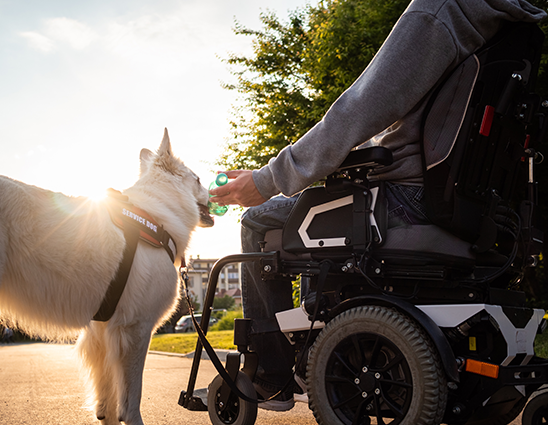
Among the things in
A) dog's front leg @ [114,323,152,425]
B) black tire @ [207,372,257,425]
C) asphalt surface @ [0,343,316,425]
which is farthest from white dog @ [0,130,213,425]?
black tire @ [207,372,257,425]

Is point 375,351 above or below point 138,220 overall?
below

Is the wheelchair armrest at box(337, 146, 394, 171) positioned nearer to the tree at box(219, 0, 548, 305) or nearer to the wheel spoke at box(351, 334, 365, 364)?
the wheel spoke at box(351, 334, 365, 364)

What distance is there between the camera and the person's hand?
2.19 m

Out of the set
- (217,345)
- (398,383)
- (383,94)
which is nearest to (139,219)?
(383,94)

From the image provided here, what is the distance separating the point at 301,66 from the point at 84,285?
1246 cm

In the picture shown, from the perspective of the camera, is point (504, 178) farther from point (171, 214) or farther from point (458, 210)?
point (171, 214)

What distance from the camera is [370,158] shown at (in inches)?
72.9

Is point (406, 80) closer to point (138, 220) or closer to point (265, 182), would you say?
point (265, 182)

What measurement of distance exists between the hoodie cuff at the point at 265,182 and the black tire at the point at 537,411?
1.46 meters

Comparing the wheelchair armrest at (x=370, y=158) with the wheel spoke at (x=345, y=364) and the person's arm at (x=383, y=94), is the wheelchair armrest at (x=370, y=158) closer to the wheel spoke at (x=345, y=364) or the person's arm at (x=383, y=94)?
the person's arm at (x=383, y=94)

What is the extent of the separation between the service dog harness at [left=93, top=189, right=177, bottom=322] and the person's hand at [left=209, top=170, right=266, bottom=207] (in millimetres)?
671

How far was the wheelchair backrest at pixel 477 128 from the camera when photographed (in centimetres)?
183

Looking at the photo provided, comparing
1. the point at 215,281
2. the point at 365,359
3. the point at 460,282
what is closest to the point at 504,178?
the point at 460,282

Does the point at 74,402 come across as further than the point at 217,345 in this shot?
No
